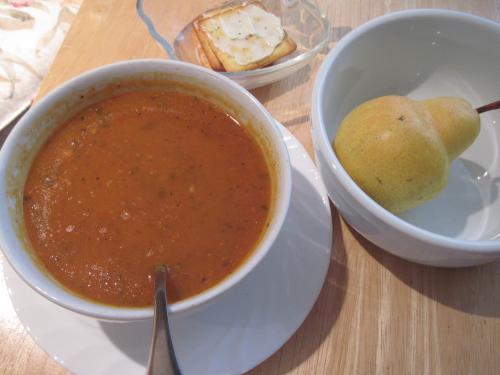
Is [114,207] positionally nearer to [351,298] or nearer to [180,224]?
[180,224]

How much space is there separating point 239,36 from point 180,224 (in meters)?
0.80

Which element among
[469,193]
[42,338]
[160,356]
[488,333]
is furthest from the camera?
[469,193]

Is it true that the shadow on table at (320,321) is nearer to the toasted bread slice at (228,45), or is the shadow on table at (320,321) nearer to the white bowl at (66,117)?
the white bowl at (66,117)

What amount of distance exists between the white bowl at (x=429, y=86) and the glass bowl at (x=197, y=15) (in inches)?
8.5

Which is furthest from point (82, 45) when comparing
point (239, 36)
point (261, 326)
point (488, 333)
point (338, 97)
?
point (488, 333)

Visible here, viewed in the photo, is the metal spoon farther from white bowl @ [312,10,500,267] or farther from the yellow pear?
→ the yellow pear

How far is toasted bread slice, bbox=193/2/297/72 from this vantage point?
132 centimetres

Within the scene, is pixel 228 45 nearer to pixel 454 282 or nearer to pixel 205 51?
pixel 205 51

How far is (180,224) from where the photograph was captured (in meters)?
0.85

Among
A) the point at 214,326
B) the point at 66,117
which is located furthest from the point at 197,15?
the point at 214,326

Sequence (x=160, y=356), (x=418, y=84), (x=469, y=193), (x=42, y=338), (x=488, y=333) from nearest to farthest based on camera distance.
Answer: (x=160, y=356)
(x=42, y=338)
(x=488, y=333)
(x=469, y=193)
(x=418, y=84)

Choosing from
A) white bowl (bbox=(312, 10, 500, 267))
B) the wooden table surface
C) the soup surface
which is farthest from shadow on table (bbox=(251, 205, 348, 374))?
Result: the soup surface

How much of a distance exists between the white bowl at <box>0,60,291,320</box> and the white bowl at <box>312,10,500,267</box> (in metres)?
0.15

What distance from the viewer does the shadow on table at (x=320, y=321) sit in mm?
873
